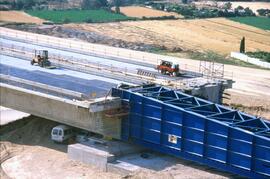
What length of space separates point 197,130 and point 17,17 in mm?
92396

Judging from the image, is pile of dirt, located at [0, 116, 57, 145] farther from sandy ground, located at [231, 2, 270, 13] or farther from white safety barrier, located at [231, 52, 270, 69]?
sandy ground, located at [231, 2, 270, 13]

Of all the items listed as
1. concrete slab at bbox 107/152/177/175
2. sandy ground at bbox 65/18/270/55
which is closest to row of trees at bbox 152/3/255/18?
sandy ground at bbox 65/18/270/55

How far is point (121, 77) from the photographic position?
146 feet

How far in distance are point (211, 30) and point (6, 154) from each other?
66.0 m

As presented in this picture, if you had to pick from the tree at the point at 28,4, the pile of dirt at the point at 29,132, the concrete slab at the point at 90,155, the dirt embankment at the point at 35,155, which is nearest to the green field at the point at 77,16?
the tree at the point at 28,4

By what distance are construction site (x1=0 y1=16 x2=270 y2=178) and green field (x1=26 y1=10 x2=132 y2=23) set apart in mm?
72166

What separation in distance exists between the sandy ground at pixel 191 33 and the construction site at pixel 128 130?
44.1 m

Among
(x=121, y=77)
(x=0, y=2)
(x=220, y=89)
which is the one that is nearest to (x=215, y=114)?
(x=220, y=89)

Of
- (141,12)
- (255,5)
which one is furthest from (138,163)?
(141,12)

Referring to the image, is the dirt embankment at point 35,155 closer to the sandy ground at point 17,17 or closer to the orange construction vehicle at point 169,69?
the orange construction vehicle at point 169,69

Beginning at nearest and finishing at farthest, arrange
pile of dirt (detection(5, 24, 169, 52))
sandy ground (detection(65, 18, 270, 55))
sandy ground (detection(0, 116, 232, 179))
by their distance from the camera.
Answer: sandy ground (detection(0, 116, 232, 179)), pile of dirt (detection(5, 24, 169, 52)), sandy ground (detection(65, 18, 270, 55))

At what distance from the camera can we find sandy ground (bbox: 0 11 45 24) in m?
116

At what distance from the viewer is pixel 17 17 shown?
121 metres

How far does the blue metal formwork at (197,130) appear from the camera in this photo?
104ft
